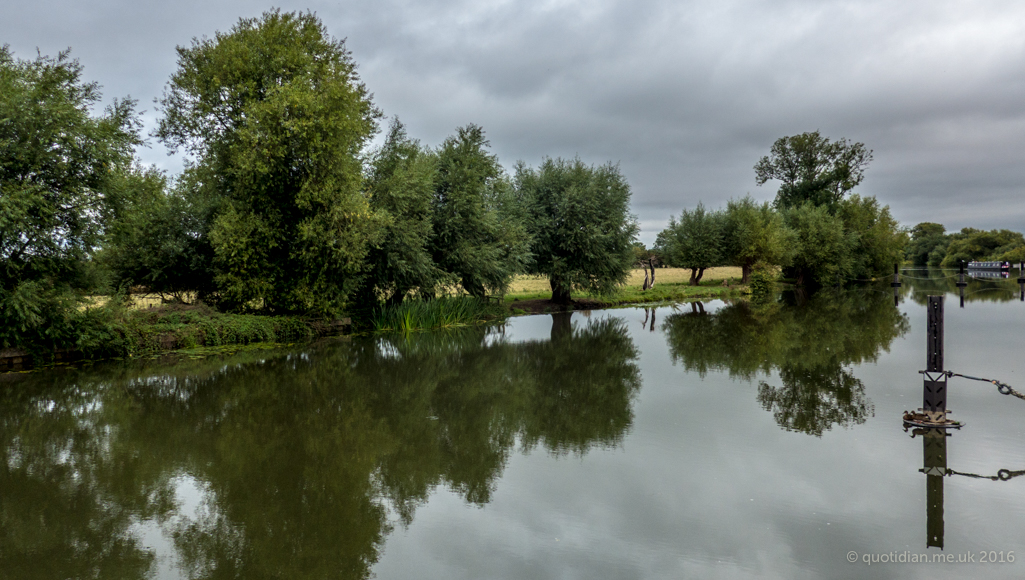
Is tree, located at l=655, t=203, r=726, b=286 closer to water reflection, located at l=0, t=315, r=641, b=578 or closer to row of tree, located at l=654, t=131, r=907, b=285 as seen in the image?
row of tree, located at l=654, t=131, r=907, b=285

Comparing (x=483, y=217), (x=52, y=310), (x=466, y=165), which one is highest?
(x=466, y=165)

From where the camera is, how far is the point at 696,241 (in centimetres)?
4469

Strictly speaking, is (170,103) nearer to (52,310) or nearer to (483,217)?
(52,310)

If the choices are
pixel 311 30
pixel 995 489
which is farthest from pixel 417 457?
pixel 311 30

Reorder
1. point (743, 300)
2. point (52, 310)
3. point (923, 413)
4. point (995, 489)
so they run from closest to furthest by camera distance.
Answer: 1. point (995, 489)
2. point (923, 413)
3. point (52, 310)
4. point (743, 300)

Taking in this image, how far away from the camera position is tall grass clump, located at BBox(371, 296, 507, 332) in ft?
66.6

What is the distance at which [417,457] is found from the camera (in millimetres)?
6949

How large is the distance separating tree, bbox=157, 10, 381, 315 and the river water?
468 centimetres

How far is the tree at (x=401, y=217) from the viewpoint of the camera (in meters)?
19.4

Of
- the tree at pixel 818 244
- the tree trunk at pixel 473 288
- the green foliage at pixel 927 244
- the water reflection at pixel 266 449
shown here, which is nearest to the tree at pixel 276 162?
the water reflection at pixel 266 449

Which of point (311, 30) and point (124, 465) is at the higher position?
point (311, 30)

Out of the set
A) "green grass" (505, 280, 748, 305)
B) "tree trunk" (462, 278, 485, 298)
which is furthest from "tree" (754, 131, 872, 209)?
"tree trunk" (462, 278, 485, 298)

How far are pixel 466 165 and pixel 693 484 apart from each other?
1859 centimetres

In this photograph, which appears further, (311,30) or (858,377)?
(311,30)
